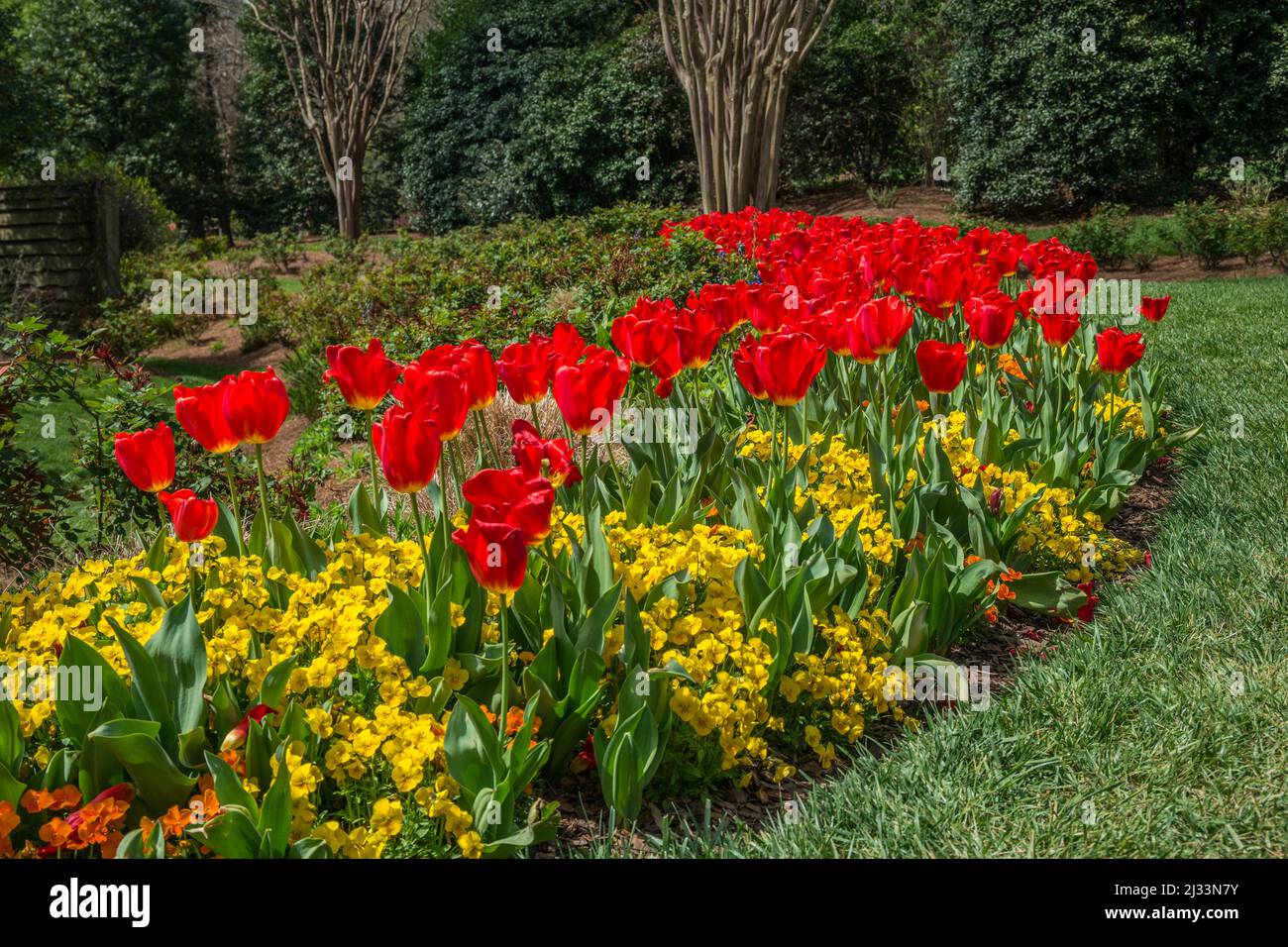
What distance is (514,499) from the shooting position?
1918 mm

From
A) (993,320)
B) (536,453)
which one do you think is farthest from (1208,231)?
(536,453)

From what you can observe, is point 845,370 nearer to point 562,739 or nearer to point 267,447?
point 562,739

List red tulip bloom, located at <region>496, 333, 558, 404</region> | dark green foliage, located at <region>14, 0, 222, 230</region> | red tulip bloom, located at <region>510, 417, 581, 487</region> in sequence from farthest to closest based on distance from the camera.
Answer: dark green foliage, located at <region>14, 0, 222, 230</region> < red tulip bloom, located at <region>496, 333, 558, 404</region> < red tulip bloom, located at <region>510, 417, 581, 487</region>

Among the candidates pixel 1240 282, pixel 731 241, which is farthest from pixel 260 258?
pixel 1240 282

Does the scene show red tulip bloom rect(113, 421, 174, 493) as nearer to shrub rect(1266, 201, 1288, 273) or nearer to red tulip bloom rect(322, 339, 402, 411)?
red tulip bloom rect(322, 339, 402, 411)

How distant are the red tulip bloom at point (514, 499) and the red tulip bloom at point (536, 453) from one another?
0.29 feet

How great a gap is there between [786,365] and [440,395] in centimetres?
94

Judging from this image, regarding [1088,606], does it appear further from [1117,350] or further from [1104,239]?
[1104,239]

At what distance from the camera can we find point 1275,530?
3430 millimetres

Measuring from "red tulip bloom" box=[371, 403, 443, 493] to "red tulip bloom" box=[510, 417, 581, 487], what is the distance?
176mm

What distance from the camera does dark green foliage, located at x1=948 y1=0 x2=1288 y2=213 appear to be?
16.4 m

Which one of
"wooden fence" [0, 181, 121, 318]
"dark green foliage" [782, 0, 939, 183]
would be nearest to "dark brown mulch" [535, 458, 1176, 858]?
"wooden fence" [0, 181, 121, 318]

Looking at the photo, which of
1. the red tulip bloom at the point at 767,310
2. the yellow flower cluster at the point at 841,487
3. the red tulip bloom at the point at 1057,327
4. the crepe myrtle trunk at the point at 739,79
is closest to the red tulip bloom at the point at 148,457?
the yellow flower cluster at the point at 841,487

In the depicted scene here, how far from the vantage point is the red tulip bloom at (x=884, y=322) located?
3.24 m
